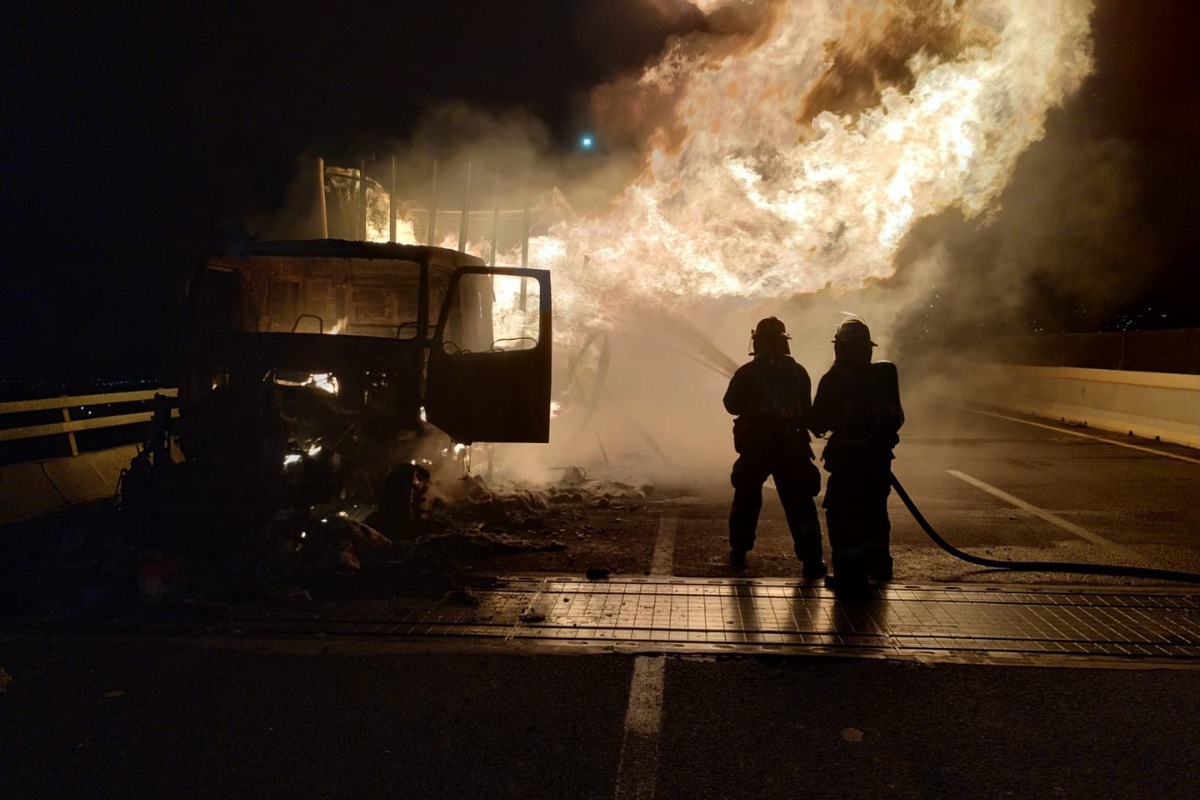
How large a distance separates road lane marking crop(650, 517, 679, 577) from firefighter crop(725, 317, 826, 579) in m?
0.54

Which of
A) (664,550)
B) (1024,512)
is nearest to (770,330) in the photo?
(664,550)

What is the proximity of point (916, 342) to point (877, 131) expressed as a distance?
3025 centimetres

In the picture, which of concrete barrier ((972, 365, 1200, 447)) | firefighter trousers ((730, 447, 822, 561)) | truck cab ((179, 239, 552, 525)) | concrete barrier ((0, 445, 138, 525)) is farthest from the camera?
concrete barrier ((972, 365, 1200, 447))

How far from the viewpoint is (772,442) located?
20.1ft

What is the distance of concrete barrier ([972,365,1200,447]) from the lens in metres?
13.0

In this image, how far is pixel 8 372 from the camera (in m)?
21.7

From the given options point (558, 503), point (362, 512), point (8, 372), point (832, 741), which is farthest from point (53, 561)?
point (8, 372)

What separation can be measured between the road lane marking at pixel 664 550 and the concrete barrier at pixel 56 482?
5.90 meters

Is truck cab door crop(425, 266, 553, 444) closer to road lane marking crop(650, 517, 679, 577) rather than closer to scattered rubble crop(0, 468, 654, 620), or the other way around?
scattered rubble crop(0, 468, 654, 620)

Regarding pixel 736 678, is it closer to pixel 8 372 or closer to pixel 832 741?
pixel 832 741

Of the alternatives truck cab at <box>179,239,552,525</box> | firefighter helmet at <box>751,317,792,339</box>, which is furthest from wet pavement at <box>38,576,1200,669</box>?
firefighter helmet at <box>751,317,792,339</box>

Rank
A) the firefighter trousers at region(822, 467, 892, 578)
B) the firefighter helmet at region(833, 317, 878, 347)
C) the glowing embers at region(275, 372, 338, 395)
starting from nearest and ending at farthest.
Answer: the firefighter trousers at region(822, 467, 892, 578)
the firefighter helmet at region(833, 317, 878, 347)
the glowing embers at region(275, 372, 338, 395)

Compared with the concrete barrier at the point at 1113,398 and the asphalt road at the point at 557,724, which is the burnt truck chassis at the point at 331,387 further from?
the concrete barrier at the point at 1113,398

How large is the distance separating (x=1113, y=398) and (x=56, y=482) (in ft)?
56.7
